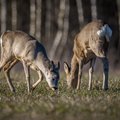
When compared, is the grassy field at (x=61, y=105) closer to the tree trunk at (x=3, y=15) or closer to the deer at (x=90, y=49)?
the deer at (x=90, y=49)

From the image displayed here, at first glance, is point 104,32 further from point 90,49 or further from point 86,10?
point 86,10

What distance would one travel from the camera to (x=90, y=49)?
45.9 ft

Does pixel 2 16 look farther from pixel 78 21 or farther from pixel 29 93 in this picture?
pixel 29 93

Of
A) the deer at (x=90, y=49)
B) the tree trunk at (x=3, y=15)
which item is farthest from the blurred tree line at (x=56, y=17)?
the deer at (x=90, y=49)

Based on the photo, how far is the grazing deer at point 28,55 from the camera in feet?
42.2

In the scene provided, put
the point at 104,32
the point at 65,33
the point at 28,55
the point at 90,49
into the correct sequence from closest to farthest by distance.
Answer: the point at 28,55 → the point at 104,32 → the point at 90,49 → the point at 65,33

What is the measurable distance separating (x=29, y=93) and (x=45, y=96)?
779 mm

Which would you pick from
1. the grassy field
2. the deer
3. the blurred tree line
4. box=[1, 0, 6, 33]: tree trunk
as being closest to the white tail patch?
the deer

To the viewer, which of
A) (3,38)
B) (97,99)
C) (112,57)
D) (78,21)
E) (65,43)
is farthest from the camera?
(78,21)

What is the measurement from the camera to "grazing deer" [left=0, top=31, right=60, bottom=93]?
1288 centimetres

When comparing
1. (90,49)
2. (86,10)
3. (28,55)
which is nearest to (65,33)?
(86,10)

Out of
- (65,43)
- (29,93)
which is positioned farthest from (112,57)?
(29,93)

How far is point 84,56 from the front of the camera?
571 inches

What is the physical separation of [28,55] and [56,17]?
19.1 metres
